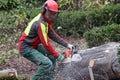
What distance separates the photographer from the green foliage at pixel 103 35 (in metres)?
10.3

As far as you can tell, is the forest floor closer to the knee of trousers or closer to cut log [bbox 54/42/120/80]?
cut log [bbox 54/42/120/80]

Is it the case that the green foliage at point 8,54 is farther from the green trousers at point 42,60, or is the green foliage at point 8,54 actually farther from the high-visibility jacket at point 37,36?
the high-visibility jacket at point 37,36

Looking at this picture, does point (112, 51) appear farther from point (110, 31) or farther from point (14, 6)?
point (14, 6)

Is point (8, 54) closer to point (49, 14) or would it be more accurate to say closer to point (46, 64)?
point (46, 64)

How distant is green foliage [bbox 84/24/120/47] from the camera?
33.9 ft

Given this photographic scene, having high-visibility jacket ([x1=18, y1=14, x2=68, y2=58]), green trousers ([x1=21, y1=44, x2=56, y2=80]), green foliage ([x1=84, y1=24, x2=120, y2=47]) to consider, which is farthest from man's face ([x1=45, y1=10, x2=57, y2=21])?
green foliage ([x1=84, y1=24, x2=120, y2=47])

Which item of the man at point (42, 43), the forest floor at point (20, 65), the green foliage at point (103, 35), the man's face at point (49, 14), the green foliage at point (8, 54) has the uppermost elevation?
the man's face at point (49, 14)

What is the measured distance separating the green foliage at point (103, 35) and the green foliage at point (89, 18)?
246 centimetres

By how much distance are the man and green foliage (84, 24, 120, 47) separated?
2.79 m

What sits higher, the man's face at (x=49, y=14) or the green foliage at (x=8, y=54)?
the man's face at (x=49, y=14)

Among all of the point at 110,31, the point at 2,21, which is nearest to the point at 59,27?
the point at 2,21

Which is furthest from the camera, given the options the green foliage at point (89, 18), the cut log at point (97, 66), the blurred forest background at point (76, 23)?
the green foliage at point (89, 18)

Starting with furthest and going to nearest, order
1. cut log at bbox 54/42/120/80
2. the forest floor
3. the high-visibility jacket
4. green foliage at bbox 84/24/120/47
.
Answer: green foliage at bbox 84/24/120/47, the forest floor, cut log at bbox 54/42/120/80, the high-visibility jacket

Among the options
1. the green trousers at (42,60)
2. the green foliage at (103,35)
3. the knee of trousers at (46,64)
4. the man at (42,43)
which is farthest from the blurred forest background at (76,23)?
the knee of trousers at (46,64)
